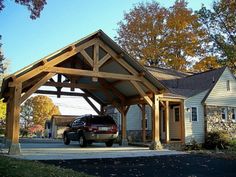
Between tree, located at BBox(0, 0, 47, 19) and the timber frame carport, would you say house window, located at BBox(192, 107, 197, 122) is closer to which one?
the timber frame carport

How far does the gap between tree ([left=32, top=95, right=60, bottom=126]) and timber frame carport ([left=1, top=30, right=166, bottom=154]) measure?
182 ft

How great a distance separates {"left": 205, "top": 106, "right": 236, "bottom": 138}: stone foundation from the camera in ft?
81.6

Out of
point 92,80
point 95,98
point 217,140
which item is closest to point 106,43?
point 92,80

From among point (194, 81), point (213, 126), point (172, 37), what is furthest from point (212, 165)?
point (172, 37)

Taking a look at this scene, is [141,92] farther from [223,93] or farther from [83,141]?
[223,93]

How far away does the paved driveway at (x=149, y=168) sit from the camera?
10.5m

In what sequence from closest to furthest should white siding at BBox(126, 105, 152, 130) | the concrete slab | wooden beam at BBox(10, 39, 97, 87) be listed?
the concrete slab → wooden beam at BBox(10, 39, 97, 87) → white siding at BBox(126, 105, 152, 130)

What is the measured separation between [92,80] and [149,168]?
787 cm

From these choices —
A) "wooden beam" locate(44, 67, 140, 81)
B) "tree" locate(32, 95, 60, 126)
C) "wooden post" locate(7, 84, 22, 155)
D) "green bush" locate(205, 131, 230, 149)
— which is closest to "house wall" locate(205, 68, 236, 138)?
"green bush" locate(205, 131, 230, 149)

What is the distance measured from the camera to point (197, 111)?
80.0 feet

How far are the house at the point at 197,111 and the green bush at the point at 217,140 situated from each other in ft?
1.86

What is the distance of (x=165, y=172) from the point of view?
1088 cm

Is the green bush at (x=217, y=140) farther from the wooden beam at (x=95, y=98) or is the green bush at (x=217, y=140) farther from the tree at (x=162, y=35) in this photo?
the tree at (x=162, y=35)

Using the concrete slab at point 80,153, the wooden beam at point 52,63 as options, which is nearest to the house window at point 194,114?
the concrete slab at point 80,153
